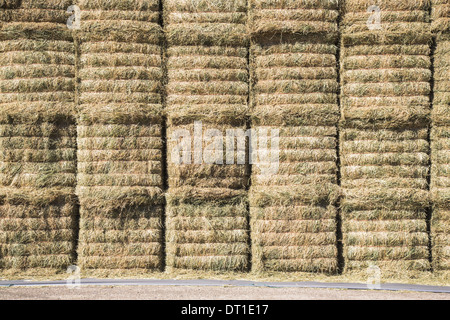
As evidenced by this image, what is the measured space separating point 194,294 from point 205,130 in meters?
2.05

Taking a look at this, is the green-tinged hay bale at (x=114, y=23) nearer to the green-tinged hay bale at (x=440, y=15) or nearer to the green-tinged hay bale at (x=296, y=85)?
the green-tinged hay bale at (x=296, y=85)

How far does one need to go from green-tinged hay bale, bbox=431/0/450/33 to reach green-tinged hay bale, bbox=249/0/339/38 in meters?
1.22

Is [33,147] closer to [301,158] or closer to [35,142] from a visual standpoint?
[35,142]

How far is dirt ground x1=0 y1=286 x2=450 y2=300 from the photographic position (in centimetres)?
555

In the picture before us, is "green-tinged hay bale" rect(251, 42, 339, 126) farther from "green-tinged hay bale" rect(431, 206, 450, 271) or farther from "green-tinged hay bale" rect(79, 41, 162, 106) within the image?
"green-tinged hay bale" rect(431, 206, 450, 271)

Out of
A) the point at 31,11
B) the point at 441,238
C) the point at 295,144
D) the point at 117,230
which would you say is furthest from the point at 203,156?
the point at 441,238

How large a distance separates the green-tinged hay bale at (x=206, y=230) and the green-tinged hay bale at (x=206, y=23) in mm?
1878

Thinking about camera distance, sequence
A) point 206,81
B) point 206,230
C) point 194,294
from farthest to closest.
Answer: point 206,81
point 206,230
point 194,294

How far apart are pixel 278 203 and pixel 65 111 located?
9.43 feet

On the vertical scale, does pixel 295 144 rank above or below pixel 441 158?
above

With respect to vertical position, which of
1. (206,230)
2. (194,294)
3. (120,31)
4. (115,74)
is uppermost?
(120,31)

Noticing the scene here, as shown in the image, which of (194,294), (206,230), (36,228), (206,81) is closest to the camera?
(194,294)

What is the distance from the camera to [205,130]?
6.70m

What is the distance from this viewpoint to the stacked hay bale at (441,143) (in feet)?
21.9
